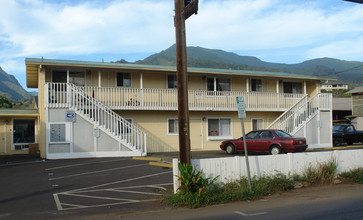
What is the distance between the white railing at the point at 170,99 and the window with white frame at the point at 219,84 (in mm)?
1271

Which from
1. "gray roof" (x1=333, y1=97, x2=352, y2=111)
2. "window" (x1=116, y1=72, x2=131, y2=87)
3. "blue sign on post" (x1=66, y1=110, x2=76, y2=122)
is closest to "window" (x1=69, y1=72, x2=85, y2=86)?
"window" (x1=116, y1=72, x2=131, y2=87)

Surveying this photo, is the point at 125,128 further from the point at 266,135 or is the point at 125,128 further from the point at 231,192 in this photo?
the point at 231,192

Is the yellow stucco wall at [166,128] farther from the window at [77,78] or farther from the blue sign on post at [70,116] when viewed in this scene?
the blue sign on post at [70,116]

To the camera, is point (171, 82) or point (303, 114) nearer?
point (303, 114)

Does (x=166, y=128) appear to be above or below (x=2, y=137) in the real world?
above

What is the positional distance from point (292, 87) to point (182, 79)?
18.5m

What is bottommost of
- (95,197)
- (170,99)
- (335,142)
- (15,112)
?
(95,197)

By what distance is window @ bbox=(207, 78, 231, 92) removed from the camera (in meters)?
23.5

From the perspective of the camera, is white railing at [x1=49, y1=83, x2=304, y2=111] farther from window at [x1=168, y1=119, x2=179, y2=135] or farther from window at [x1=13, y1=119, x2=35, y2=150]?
window at [x1=13, y1=119, x2=35, y2=150]

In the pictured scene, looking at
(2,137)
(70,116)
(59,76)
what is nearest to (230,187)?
(70,116)

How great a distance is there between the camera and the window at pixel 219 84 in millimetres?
23500

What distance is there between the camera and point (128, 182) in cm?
1149

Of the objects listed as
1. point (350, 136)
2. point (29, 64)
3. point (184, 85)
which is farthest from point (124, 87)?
point (350, 136)

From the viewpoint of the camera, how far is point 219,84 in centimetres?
2373
